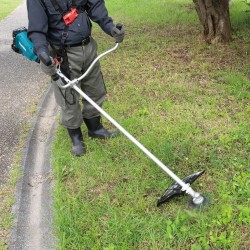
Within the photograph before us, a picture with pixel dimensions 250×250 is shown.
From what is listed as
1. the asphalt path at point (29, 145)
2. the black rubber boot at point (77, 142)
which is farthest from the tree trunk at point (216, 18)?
the black rubber boot at point (77, 142)

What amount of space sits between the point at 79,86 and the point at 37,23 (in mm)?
784

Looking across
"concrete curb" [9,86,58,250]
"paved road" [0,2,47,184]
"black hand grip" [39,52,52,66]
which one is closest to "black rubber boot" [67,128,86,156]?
"concrete curb" [9,86,58,250]

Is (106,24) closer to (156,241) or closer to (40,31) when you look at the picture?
(40,31)

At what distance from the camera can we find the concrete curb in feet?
9.02

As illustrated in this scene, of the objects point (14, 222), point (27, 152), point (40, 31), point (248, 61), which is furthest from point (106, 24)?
point (248, 61)

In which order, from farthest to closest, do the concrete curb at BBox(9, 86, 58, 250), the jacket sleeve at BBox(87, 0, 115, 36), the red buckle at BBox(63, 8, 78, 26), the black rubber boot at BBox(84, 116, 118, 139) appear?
the black rubber boot at BBox(84, 116, 118, 139), the jacket sleeve at BBox(87, 0, 115, 36), the red buckle at BBox(63, 8, 78, 26), the concrete curb at BBox(9, 86, 58, 250)

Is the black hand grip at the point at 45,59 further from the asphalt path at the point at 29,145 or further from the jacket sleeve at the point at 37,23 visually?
the asphalt path at the point at 29,145

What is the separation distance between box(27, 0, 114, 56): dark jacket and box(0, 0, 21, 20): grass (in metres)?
10.1

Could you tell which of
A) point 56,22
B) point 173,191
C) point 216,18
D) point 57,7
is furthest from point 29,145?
point 216,18

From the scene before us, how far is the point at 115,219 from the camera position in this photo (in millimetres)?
2730

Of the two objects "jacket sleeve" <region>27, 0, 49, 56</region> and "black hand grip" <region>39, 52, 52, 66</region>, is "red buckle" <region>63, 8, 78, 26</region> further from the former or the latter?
"black hand grip" <region>39, 52, 52, 66</region>

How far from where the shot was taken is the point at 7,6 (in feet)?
50.1

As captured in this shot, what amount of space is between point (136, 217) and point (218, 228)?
2.02 ft

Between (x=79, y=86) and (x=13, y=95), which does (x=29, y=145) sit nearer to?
(x=79, y=86)
